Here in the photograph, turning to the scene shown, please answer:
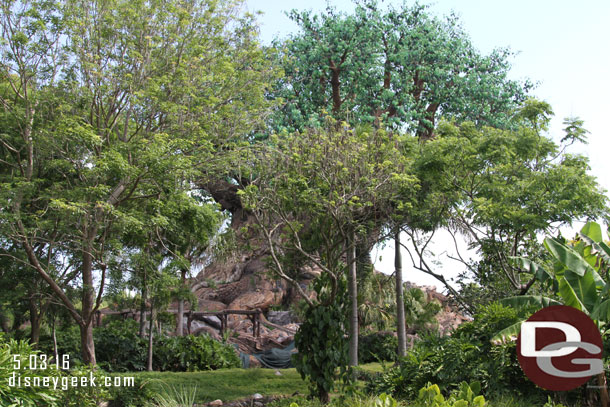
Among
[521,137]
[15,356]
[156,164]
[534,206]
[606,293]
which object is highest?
[521,137]

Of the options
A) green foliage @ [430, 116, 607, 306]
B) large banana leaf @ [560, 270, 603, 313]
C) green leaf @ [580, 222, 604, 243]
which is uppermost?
green foliage @ [430, 116, 607, 306]

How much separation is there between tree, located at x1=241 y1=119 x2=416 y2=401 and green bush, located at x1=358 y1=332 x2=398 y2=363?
7141 millimetres

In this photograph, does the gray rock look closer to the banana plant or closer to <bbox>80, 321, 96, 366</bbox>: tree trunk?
<bbox>80, 321, 96, 366</bbox>: tree trunk

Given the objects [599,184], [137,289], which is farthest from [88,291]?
[599,184]

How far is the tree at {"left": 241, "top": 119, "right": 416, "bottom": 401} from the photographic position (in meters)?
13.3

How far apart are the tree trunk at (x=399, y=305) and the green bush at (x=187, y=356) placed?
577 centimetres

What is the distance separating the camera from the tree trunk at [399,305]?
16594 mm

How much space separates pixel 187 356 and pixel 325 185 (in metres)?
8.06

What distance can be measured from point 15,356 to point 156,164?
4.84 meters

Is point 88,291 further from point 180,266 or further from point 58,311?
point 58,311

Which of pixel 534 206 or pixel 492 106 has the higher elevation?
pixel 492 106

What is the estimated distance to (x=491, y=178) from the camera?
14039 millimetres

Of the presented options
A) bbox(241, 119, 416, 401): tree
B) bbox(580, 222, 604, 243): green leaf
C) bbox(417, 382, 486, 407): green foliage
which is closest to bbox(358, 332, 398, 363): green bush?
bbox(241, 119, 416, 401): tree

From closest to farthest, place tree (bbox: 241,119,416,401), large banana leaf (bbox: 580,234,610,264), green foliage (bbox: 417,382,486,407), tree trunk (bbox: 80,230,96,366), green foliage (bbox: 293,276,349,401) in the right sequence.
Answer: green foliage (bbox: 417,382,486,407) < large banana leaf (bbox: 580,234,610,264) < green foliage (bbox: 293,276,349,401) < tree trunk (bbox: 80,230,96,366) < tree (bbox: 241,119,416,401)
